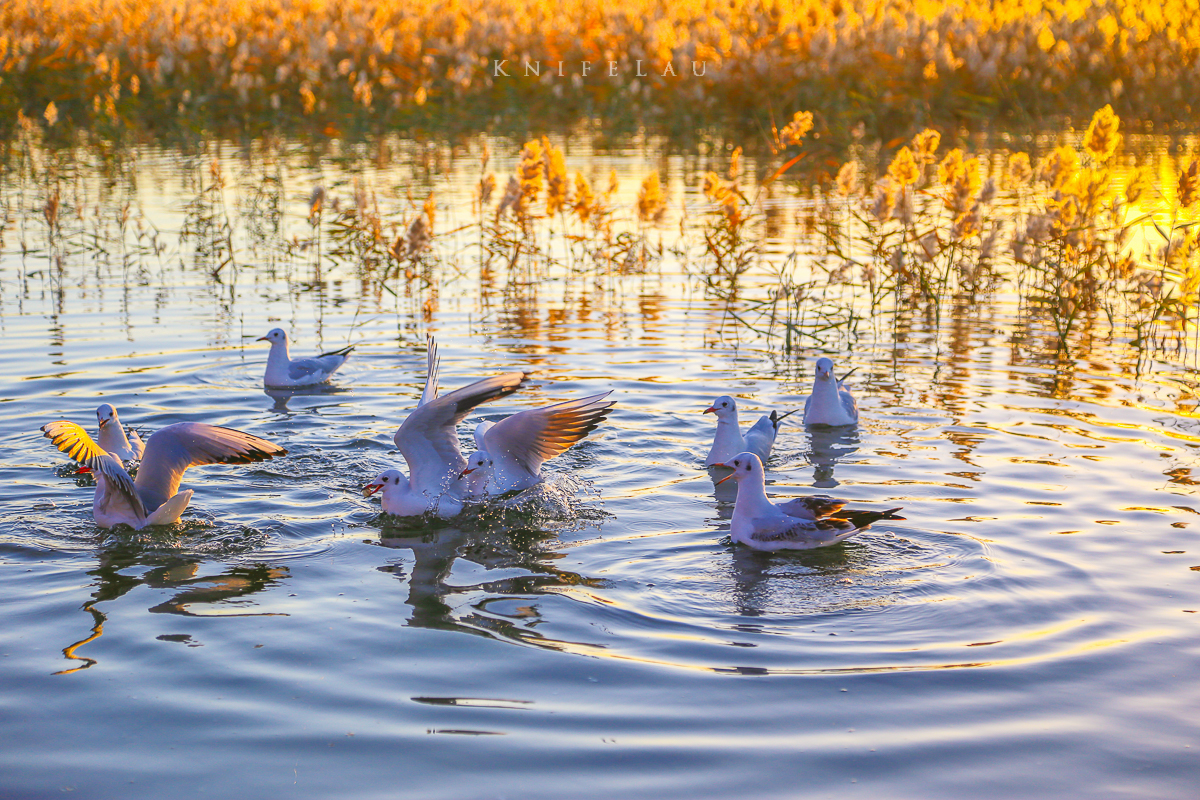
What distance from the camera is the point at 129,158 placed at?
67.1 ft

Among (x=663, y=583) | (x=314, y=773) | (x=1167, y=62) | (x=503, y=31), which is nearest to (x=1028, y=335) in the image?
(x=663, y=583)

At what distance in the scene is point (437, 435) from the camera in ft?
25.1

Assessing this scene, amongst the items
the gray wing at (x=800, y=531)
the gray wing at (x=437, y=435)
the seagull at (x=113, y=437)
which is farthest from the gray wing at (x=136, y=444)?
the gray wing at (x=800, y=531)

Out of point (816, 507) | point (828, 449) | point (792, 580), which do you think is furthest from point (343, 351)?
point (792, 580)

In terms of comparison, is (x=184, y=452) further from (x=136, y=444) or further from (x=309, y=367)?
(x=309, y=367)

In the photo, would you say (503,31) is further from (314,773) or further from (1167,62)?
(314,773)

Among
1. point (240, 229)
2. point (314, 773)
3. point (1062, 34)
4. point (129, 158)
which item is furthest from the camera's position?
point (1062, 34)

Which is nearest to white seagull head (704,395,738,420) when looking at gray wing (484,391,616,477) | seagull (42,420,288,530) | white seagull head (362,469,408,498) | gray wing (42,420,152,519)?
gray wing (484,391,616,477)

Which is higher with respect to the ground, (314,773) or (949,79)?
(949,79)

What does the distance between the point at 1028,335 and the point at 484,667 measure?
8.20 m

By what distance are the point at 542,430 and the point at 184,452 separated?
87.1 inches

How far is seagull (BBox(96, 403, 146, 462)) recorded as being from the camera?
8.08 meters

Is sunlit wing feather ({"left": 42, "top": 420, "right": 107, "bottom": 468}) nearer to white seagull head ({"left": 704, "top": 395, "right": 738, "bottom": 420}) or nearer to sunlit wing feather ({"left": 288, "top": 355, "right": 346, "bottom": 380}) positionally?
sunlit wing feather ({"left": 288, "top": 355, "right": 346, "bottom": 380})

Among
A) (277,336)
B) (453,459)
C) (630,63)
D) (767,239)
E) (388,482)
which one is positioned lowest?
(388,482)
